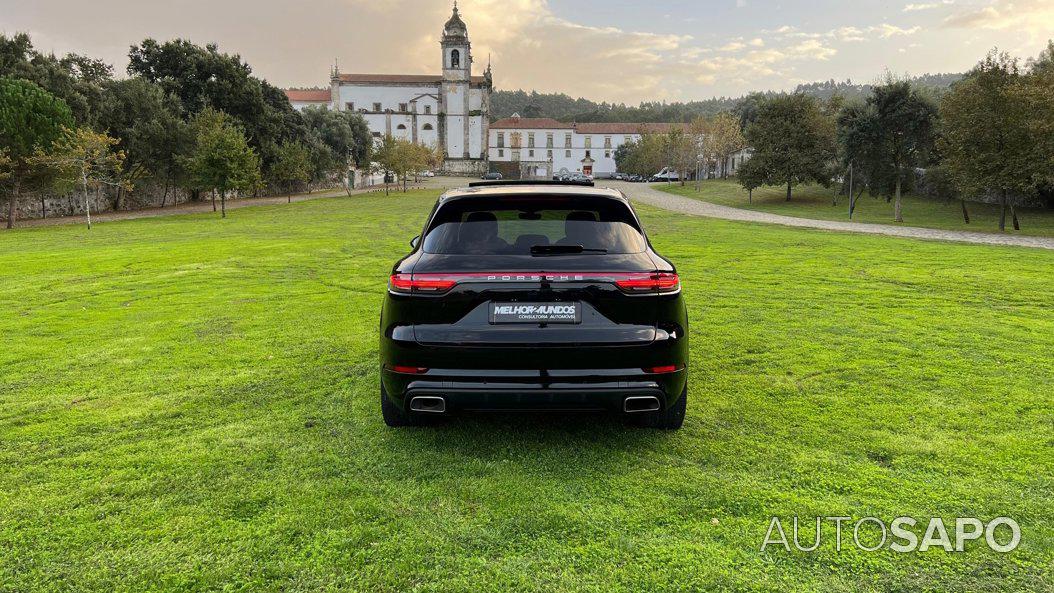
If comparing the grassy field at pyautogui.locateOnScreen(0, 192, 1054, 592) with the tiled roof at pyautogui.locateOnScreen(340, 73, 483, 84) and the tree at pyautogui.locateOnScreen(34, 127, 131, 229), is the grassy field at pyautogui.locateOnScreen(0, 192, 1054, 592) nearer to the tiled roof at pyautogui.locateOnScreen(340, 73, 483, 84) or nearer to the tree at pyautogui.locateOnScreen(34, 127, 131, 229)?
the tree at pyautogui.locateOnScreen(34, 127, 131, 229)

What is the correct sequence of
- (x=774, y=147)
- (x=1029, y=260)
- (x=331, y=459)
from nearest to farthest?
(x=331, y=459) < (x=1029, y=260) < (x=774, y=147)

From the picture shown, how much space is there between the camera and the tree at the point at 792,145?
141ft

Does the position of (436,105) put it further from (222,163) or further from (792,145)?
(222,163)

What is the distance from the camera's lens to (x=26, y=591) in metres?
2.60

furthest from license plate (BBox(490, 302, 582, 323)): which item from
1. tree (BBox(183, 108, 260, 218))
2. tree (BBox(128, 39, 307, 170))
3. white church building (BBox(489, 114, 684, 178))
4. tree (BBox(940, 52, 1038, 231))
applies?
white church building (BBox(489, 114, 684, 178))

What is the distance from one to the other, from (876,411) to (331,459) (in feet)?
13.0

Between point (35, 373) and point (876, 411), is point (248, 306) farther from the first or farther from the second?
point (876, 411)

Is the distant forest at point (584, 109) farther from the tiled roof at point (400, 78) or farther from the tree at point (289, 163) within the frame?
the tree at point (289, 163)

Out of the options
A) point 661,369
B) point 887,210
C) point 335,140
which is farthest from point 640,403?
point 335,140

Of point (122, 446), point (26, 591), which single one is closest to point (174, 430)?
point (122, 446)

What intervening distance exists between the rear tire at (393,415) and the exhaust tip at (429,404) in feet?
1.99

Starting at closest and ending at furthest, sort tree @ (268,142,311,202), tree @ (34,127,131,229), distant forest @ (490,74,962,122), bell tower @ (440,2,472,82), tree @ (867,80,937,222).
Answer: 1. tree @ (34,127,131,229)
2. tree @ (867,80,937,222)
3. tree @ (268,142,311,202)
4. bell tower @ (440,2,472,82)
5. distant forest @ (490,74,962,122)

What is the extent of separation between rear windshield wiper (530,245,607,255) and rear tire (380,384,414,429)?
1.43 m

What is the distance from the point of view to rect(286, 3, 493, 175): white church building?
4395 inches
